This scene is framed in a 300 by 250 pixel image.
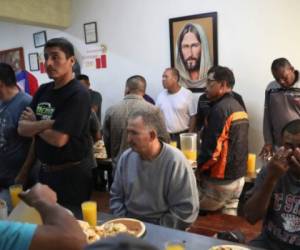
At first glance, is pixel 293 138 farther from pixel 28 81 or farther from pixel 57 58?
pixel 28 81

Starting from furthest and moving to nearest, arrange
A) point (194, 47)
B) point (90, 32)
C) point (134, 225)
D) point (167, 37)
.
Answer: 1. point (90, 32)
2. point (167, 37)
3. point (194, 47)
4. point (134, 225)

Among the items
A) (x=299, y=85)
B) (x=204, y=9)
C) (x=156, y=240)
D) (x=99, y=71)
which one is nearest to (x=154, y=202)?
(x=156, y=240)

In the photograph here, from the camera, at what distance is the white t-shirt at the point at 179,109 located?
443 centimetres

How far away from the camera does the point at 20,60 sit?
21.3 feet

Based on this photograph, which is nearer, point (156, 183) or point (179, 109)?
point (156, 183)

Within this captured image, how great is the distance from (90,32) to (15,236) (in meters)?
4.90

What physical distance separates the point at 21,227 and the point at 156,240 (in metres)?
0.75

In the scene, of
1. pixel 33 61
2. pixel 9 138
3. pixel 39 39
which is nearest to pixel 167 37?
pixel 39 39

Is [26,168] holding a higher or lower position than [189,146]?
higher

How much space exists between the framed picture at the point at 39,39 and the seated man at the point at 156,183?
181 inches

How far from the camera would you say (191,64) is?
15.2ft

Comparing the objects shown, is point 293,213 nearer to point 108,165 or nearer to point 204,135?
point 204,135

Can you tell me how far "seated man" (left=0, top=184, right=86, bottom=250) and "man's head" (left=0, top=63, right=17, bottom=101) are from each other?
163cm

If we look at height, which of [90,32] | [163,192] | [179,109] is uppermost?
[90,32]
